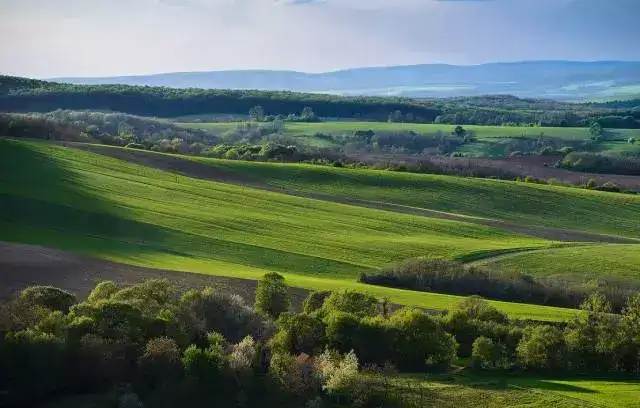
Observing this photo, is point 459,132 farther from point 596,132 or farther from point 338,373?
point 338,373

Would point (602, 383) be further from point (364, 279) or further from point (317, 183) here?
point (317, 183)

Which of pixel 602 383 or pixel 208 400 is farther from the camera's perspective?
pixel 602 383

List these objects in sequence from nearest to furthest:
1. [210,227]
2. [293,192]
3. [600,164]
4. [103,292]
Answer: [103,292] < [210,227] < [293,192] < [600,164]

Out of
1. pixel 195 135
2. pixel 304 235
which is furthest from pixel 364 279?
pixel 195 135

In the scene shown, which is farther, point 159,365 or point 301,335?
point 301,335

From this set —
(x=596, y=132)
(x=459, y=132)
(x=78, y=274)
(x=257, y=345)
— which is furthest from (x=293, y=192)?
(x=596, y=132)
